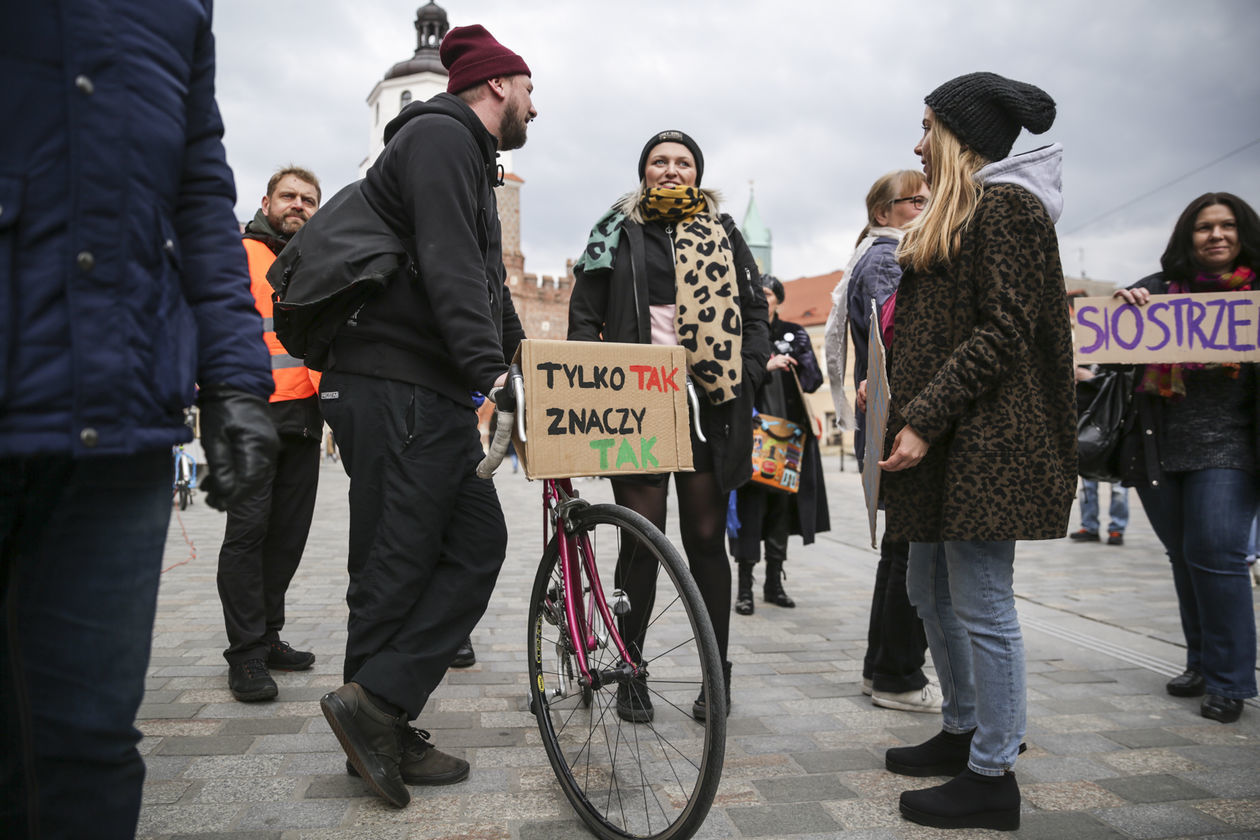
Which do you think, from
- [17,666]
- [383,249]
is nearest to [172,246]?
[17,666]

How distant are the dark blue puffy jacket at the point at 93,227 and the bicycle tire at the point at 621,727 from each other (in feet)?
3.99

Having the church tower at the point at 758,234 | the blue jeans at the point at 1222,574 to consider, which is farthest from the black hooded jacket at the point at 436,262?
the church tower at the point at 758,234

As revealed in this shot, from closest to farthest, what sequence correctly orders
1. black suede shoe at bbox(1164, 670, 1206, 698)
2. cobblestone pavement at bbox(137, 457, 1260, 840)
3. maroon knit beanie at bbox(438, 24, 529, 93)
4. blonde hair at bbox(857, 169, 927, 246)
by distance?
1. cobblestone pavement at bbox(137, 457, 1260, 840)
2. maroon knit beanie at bbox(438, 24, 529, 93)
3. black suede shoe at bbox(1164, 670, 1206, 698)
4. blonde hair at bbox(857, 169, 927, 246)

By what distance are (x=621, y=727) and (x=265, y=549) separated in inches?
72.1

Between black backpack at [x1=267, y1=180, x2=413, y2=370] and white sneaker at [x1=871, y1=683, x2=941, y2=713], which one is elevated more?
black backpack at [x1=267, y1=180, x2=413, y2=370]

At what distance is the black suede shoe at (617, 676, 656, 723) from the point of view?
245 centimetres

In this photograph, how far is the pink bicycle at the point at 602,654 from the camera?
7.43ft

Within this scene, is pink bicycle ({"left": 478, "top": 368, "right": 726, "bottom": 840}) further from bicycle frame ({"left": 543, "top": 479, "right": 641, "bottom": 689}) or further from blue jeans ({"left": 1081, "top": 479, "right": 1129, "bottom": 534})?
blue jeans ({"left": 1081, "top": 479, "right": 1129, "bottom": 534})

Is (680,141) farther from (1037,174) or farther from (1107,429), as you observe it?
(1107,429)

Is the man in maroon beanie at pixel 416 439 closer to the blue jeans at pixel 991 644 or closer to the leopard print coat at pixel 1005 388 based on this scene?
the leopard print coat at pixel 1005 388

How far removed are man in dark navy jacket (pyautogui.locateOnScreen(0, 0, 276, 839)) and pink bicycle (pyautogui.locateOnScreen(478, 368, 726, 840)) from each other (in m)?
0.88

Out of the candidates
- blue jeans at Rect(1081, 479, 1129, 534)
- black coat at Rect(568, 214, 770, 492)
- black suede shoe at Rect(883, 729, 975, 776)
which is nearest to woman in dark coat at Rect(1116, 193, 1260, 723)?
black suede shoe at Rect(883, 729, 975, 776)

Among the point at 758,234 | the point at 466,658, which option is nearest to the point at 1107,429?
the point at 466,658

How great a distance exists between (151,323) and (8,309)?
0.18 metres
